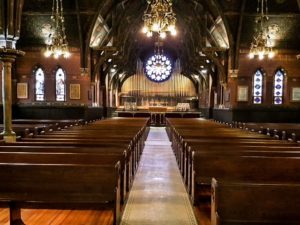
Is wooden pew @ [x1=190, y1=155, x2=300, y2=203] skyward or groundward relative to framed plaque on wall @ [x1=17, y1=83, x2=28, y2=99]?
groundward

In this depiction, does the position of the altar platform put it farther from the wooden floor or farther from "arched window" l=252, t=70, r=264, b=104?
the wooden floor

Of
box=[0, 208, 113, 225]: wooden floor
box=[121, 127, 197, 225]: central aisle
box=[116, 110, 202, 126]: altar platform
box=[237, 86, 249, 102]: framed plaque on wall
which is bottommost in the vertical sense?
box=[121, 127, 197, 225]: central aisle

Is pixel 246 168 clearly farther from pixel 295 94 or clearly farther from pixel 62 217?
pixel 295 94

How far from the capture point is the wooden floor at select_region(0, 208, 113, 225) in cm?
448

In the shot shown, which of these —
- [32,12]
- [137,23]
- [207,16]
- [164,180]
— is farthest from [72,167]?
[137,23]

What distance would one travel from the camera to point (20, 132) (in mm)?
9539

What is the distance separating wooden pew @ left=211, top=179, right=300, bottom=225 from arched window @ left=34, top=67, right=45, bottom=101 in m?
17.6

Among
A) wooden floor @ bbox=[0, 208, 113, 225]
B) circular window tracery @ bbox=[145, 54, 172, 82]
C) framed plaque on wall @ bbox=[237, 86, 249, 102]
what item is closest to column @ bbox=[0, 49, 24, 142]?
wooden floor @ bbox=[0, 208, 113, 225]

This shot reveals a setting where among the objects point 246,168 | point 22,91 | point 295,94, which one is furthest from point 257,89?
point 246,168

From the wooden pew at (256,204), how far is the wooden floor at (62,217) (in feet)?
6.80

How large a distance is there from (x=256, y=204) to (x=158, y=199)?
3160 mm

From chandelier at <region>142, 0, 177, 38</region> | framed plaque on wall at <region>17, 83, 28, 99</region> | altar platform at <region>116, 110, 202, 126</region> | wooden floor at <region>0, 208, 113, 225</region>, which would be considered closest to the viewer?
wooden floor at <region>0, 208, 113, 225</region>

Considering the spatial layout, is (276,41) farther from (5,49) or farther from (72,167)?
(72,167)

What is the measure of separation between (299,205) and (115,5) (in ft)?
59.2
